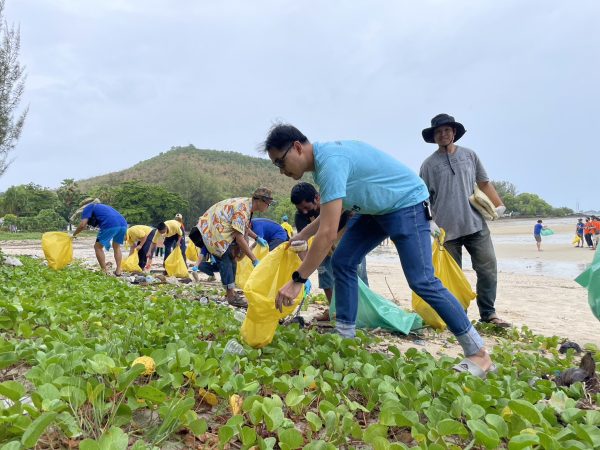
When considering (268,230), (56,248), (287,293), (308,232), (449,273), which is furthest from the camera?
(56,248)

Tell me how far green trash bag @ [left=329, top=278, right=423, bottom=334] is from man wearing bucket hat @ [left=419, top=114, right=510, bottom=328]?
2.85 feet

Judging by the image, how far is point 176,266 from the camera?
915 centimetres

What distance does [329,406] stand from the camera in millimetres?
1686

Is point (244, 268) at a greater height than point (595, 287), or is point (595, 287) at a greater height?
point (595, 287)

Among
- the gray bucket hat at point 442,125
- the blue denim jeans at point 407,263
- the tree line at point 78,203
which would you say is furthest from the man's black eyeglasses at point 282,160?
the tree line at point 78,203

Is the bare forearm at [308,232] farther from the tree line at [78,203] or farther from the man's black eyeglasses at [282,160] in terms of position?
the tree line at [78,203]

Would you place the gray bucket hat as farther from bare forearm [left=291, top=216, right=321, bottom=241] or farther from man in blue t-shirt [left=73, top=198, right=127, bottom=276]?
man in blue t-shirt [left=73, top=198, right=127, bottom=276]

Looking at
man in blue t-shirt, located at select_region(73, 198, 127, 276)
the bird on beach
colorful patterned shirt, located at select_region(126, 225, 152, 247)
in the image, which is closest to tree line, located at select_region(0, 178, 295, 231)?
colorful patterned shirt, located at select_region(126, 225, 152, 247)

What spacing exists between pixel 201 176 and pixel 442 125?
249ft

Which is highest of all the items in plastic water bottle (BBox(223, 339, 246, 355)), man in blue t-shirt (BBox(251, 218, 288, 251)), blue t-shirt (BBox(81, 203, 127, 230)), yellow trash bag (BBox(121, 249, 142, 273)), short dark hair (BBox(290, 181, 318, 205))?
short dark hair (BBox(290, 181, 318, 205))

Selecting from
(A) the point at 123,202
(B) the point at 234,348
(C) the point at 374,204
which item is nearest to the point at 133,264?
(B) the point at 234,348

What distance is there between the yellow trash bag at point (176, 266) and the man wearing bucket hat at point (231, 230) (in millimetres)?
3710

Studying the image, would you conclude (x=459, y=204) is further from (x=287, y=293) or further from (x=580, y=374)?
(x=287, y=293)

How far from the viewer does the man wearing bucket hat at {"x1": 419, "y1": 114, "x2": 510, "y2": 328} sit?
4262mm
